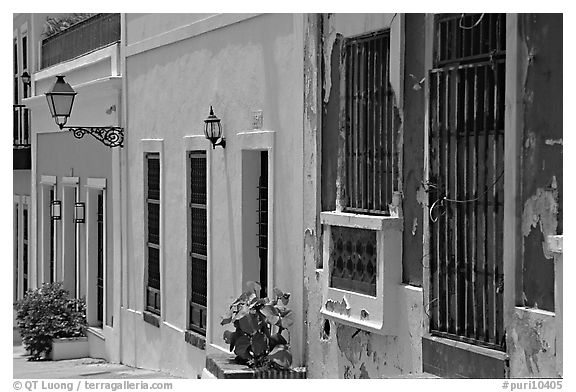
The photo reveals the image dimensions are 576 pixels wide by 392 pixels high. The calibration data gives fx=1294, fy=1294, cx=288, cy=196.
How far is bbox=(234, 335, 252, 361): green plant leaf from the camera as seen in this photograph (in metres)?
8.41

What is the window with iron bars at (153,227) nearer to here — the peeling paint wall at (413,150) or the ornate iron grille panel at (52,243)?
the ornate iron grille panel at (52,243)

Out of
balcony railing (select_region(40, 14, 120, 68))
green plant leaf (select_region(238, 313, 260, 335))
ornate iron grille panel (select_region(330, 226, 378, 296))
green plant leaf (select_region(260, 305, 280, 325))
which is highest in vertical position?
balcony railing (select_region(40, 14, 120, 68))

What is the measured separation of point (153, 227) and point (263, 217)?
7.39 feet

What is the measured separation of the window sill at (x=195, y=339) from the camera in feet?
A: 33.2

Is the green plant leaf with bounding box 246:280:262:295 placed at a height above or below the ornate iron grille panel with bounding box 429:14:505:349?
below

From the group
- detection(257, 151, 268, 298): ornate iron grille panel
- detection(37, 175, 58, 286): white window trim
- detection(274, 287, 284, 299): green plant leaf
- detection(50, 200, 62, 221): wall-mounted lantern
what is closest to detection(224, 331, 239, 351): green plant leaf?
detection(274, 287, 284, 299): green plant leaf

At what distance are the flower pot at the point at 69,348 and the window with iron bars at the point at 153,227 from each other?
1.85m

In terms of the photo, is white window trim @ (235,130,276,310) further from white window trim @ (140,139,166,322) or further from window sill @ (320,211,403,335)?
white window trim @ (140,139,166,322)

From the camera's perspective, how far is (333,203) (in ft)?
26.0

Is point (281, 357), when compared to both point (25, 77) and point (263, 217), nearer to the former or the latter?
point (263, 217)

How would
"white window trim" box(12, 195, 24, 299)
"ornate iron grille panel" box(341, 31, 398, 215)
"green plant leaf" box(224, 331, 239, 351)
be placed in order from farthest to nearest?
"white window trim" box(12, 195, 24, 299)
"green plant leaf" box(224, 331, 239, 351)
"ornate iron grille panel" box(341, 31, 398, 215)

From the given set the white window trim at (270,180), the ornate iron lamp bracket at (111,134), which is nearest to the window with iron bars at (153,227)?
the ornate iron lamp bracket at (111,134)

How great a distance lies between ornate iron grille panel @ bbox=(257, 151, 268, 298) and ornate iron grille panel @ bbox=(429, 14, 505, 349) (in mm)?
2602

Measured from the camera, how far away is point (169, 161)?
424 inches
